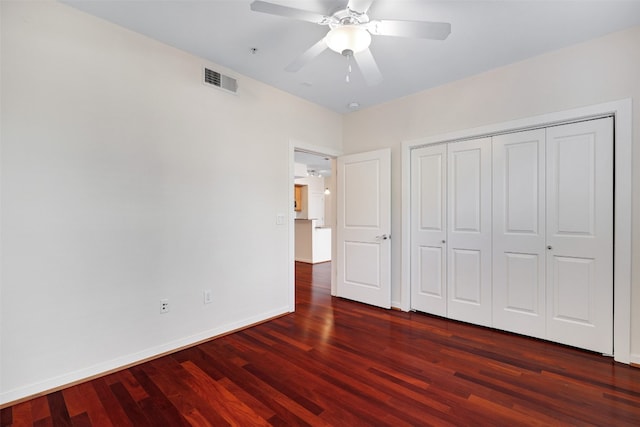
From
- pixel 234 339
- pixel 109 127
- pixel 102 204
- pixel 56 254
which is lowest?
pixel 234 339

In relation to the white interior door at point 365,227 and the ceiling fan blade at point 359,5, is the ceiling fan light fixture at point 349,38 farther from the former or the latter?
the white interior door at point 365,227

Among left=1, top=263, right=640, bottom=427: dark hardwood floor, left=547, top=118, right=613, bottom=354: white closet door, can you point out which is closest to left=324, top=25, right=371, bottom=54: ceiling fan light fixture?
left=547, top=118, right=613, bottom=354: white closet door

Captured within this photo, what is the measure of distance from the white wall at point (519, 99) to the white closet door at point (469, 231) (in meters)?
0.35

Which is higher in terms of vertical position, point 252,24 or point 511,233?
point 252,24

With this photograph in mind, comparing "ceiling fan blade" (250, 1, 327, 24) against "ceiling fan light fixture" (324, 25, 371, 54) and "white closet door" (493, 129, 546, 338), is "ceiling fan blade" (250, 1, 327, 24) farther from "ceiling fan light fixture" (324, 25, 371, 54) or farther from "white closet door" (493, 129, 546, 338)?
"white closet door" (493, 129, 546, 338)

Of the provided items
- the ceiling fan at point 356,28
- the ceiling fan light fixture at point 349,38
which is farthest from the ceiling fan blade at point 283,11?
the ceiling fan light fixture at point 349,38

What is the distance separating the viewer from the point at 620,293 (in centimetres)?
234

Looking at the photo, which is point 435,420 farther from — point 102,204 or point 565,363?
point 102,204

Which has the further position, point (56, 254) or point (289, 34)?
point (289, 34)

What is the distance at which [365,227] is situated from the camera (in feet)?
12.8

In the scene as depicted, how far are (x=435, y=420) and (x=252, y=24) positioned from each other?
2991 mm

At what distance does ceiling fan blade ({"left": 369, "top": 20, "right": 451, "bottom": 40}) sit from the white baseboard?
9.55 ft

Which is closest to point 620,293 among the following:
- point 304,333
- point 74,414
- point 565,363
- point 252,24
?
point 565,363

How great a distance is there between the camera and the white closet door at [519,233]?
2742mm
